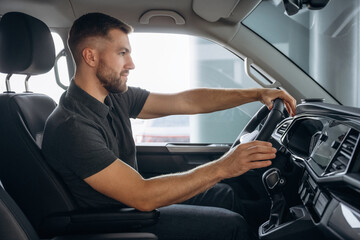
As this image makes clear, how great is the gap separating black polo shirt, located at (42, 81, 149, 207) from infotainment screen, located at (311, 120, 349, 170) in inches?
26.6

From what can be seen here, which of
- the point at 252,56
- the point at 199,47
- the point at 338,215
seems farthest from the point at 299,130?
the point at 199,47

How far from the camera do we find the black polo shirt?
1.30 m

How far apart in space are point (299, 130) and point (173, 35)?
1232mm

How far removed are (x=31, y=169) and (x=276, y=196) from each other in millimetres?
903

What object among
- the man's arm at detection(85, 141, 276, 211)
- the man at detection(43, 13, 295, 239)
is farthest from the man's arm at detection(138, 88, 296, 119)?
the man's arm at detection(85, 141, 276, 211)

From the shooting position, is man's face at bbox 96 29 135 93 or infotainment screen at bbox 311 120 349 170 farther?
man's face at bbox 96 29 135 93

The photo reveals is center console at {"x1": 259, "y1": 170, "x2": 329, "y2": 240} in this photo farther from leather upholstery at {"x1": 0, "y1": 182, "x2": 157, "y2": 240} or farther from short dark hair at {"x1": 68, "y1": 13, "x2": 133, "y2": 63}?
short dark hair at {"x1": 68, "y1": 13, "x2": 133, "y2": 63}

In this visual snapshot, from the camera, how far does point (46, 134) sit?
4.58 ft

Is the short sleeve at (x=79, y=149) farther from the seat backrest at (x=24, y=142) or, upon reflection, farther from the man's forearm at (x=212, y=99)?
the man's forearm at (x=212, y=99)

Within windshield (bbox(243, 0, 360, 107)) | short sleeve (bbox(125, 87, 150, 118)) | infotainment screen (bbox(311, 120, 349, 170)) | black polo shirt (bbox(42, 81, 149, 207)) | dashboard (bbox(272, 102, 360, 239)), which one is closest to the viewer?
dashboard (bbox(272, 102, 360, 239))

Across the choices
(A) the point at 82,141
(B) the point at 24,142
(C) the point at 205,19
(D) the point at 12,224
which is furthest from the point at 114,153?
(C) the point at 205,19

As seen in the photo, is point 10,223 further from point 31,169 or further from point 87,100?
point 87,100

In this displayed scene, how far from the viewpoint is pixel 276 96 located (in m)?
1.70

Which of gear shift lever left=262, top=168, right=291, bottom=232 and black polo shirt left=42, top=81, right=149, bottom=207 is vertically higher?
black polo shirt left=42, top=81, right=149, bottom=207
